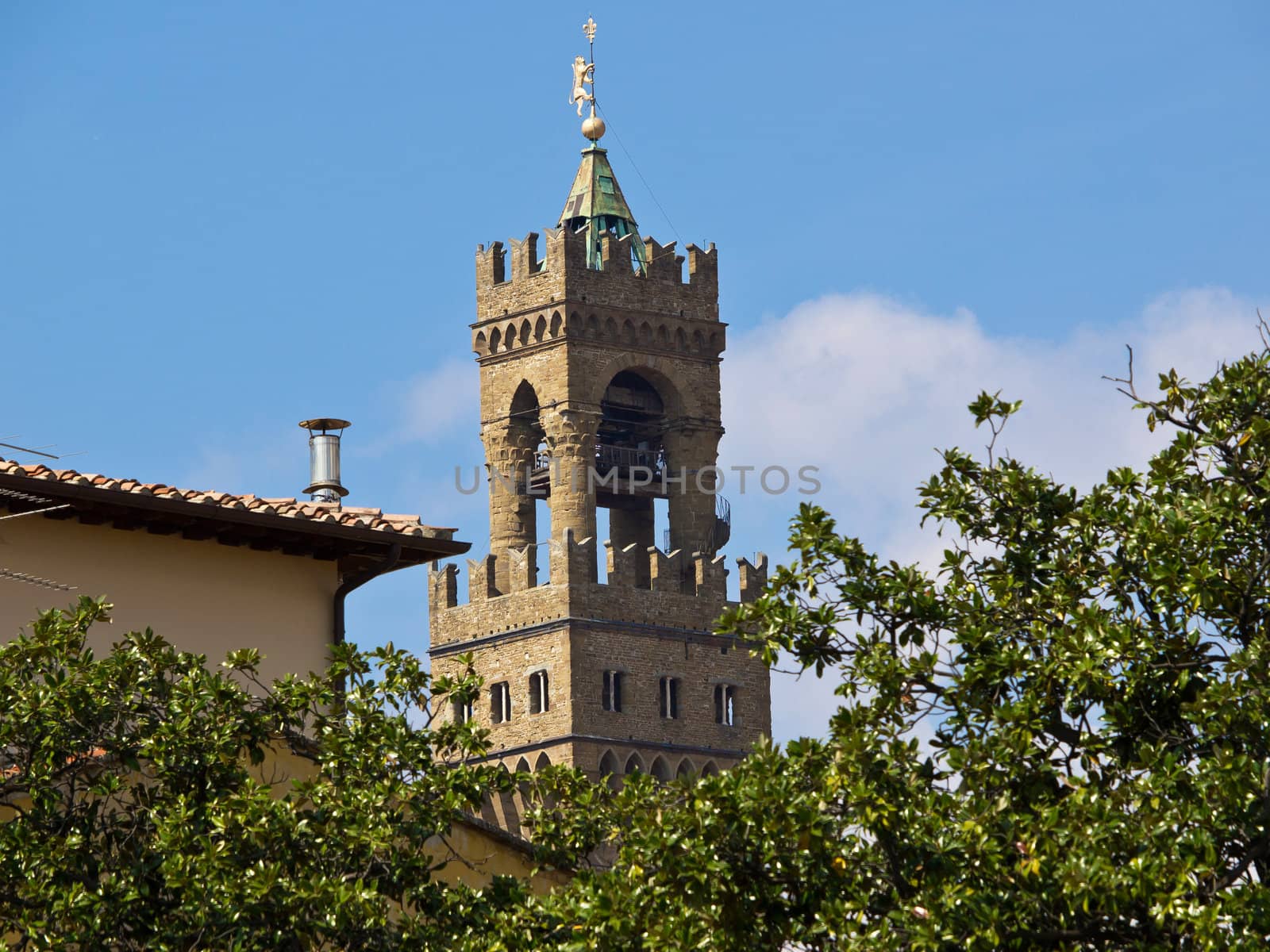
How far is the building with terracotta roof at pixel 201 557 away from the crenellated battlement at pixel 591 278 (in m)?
50.0

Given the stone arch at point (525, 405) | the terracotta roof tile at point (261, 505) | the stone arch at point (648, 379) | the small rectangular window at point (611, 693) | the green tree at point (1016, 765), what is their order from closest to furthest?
the green tree at point (1016, 765)
the terracotta roof tile at point (261, 505)
the small rectangular window at point (611, 693)
the stone arch at point (648, 379)
the stone arch at point (525, 405)

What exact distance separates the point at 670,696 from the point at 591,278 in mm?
10349

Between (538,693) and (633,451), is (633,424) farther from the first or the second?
(538,693)

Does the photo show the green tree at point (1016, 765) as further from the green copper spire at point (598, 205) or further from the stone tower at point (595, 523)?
the green copper spire at point (598, 205)

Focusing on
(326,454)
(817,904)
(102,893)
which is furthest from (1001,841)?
(326,454)

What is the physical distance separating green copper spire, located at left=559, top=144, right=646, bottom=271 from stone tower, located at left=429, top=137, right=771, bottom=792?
0.80 ft

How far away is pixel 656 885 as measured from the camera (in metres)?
19.0

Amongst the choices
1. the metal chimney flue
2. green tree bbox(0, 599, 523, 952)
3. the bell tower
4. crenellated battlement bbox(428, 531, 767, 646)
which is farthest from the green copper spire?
green tree bbox(0, 599, 523, 952)

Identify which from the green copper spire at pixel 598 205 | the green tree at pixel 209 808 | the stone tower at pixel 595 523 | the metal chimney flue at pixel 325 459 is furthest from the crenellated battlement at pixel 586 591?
the green tree at pixel 209 808

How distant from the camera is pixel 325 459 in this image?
110 ft

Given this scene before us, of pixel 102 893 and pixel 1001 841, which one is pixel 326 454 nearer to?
pixel 102 893

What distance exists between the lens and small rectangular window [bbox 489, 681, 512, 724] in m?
76.5

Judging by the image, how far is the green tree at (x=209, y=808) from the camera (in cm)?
2005

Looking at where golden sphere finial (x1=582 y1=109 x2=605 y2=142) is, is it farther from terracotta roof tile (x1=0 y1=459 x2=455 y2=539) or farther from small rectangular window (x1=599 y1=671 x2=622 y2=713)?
terracotta roof tile (x1=0 y1=459 x2=455 y2=539)
